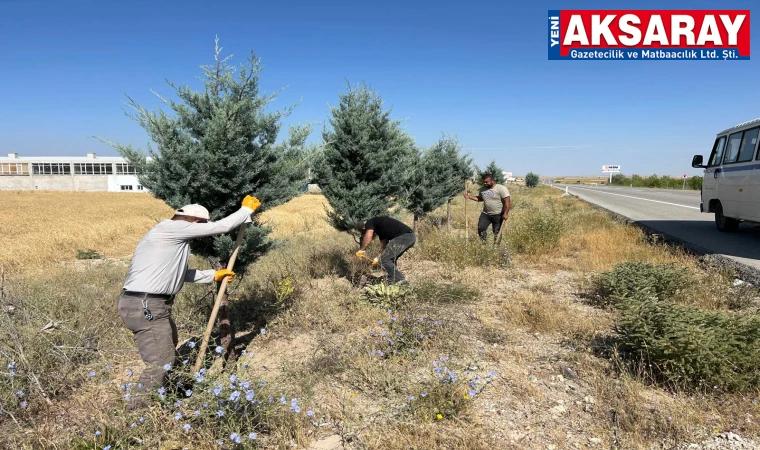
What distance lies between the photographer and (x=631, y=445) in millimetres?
2643

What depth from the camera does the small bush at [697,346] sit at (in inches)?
125

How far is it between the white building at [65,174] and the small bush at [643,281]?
225ft

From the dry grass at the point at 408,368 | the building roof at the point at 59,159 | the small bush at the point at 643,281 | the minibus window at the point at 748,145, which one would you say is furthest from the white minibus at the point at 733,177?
the building roof at the point at 59,159

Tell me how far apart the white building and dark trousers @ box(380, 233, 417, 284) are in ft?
219

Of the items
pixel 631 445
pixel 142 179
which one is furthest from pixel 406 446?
pixel 142 179

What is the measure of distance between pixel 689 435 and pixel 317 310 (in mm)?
3851

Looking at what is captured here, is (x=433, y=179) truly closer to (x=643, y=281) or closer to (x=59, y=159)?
(x=643, y=281)

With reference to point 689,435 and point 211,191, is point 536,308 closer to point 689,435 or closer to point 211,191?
point 689,435

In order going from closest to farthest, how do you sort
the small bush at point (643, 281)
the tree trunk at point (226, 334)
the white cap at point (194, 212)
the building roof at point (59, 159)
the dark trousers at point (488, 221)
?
the white cap at point (194, 212) < the tree trunk at point (226, 334) < the small bush at point (643, 281) < the dark trousers at point (488, 221) < the building roof at point (59, 159)

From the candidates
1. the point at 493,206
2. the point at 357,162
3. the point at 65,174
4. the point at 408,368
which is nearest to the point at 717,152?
the point at 493,206

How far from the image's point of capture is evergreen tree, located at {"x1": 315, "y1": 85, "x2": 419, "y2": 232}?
695cm

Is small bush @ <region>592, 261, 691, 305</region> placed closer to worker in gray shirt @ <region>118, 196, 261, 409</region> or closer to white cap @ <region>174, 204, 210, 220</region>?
white cap @ <region>174, 204, 210, 220</region>

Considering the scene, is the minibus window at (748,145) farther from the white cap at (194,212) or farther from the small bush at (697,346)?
the white cap at (194,212)

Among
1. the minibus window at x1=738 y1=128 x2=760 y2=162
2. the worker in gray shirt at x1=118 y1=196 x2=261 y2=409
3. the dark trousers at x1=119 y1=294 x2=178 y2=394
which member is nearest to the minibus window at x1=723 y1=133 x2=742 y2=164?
the minibus window at x1=738 y1=128 x2=760 y2=162
